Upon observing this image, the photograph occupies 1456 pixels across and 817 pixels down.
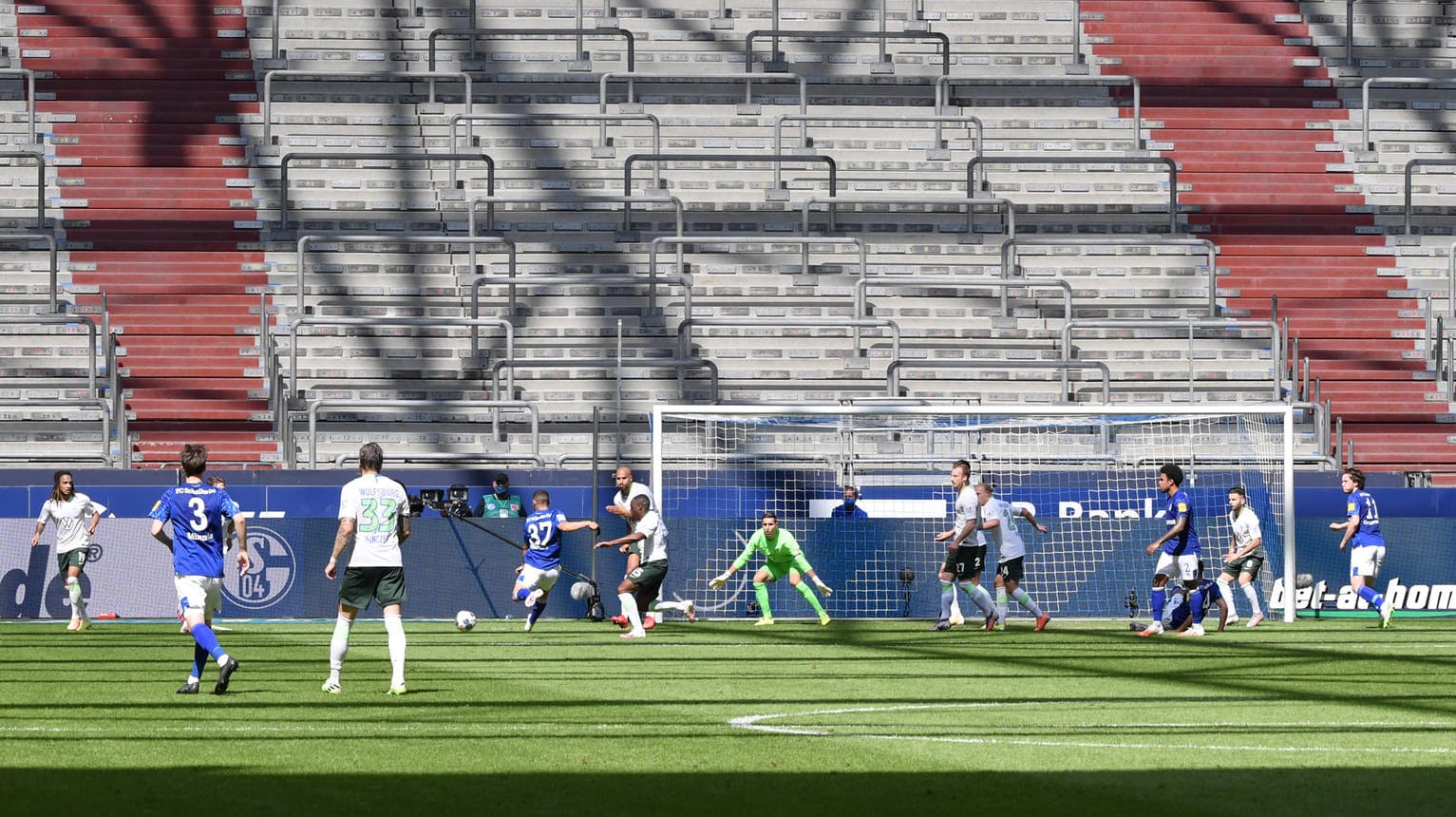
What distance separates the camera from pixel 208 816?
8.40 meters

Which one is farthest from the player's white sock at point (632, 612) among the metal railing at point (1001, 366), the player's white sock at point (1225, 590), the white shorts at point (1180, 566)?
the metal railing at point (1001, 366)

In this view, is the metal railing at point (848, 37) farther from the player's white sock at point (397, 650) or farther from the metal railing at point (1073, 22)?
the player's white sock at point (397, 650)

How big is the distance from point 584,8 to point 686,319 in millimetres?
9939

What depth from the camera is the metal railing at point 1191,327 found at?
29.0 m

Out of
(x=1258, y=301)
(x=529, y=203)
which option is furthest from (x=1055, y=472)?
(x=529, y=203)

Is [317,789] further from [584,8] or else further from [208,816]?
[584,8]

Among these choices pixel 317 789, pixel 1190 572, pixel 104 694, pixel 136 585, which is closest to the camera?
pixel 317 789

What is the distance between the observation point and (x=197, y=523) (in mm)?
14734

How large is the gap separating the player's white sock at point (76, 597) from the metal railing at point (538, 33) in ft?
47.2

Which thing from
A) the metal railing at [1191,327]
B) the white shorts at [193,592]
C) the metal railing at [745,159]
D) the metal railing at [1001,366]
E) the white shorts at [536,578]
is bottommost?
the white shorts at [536,578]

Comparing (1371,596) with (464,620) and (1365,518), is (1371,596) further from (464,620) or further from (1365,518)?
(464,620)

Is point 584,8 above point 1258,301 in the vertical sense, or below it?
above

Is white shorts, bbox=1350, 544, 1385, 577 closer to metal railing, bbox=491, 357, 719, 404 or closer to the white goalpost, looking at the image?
the white goalpost

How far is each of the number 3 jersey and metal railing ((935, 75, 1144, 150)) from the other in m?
21.9
